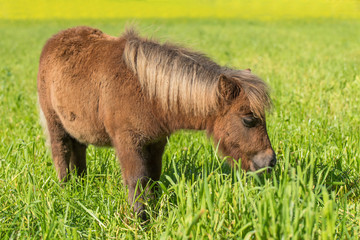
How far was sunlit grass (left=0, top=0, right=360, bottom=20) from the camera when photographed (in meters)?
45.7

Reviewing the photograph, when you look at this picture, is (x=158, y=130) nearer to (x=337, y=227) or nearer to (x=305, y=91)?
(x=337, y=227)

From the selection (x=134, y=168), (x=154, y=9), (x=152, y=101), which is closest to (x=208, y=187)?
(x=134, y=168)

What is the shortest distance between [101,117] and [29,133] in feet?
8.54

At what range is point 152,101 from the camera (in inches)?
149

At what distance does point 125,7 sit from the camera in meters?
48.8

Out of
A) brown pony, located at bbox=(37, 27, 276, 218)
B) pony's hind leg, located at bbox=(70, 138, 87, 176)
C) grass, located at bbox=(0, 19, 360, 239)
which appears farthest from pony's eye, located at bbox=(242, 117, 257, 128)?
pony's hind leg, located at bbox=(70, 138, 87, 176)

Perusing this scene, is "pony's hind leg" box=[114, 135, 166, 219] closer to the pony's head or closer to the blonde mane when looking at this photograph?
the blonde mane

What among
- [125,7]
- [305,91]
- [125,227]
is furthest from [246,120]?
[125,7]

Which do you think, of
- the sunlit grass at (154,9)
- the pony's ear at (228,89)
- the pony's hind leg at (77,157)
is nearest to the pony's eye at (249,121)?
the pony's ear at (228,89)

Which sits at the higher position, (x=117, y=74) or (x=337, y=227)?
(x=117, y=74)

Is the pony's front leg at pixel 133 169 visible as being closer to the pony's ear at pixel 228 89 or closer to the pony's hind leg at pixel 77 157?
the pony's ear at pixel 228 89

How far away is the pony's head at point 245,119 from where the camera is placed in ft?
11.8

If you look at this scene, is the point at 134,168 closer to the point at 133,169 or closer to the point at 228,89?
the point at 133,169

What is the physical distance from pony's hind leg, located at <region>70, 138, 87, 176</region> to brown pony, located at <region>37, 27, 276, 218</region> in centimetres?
64
